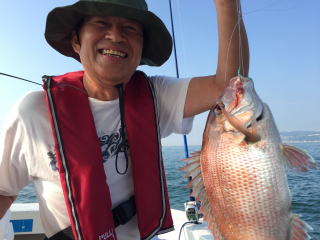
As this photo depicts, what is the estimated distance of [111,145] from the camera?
7.98ft

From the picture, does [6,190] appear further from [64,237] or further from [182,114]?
[182,114]

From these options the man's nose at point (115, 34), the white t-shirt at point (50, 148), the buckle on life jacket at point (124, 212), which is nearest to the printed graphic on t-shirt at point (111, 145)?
the white t-shirt at point (50, 148)

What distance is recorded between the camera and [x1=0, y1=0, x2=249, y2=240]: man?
220 centimetres

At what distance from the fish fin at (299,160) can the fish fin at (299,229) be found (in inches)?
10.6

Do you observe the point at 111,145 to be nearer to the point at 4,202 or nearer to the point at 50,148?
the point at 50,148

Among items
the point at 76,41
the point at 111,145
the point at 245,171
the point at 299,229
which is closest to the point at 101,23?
the point at 76,41

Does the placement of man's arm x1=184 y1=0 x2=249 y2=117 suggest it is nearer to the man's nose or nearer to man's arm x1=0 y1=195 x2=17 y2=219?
→ the man's nose

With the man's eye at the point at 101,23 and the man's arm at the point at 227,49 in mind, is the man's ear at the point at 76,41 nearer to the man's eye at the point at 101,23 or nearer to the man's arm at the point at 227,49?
the man's eye at the point at 101,23

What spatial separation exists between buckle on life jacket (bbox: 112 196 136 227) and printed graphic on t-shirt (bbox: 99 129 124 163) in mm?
399

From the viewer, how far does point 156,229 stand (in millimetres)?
2527

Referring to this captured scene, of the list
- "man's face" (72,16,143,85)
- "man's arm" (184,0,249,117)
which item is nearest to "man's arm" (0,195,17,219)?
"man's face" (72,16,143,85)

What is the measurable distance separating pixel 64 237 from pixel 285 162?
1754mm

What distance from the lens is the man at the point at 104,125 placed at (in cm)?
220

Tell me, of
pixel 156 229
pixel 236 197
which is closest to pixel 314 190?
pixel 156 229
